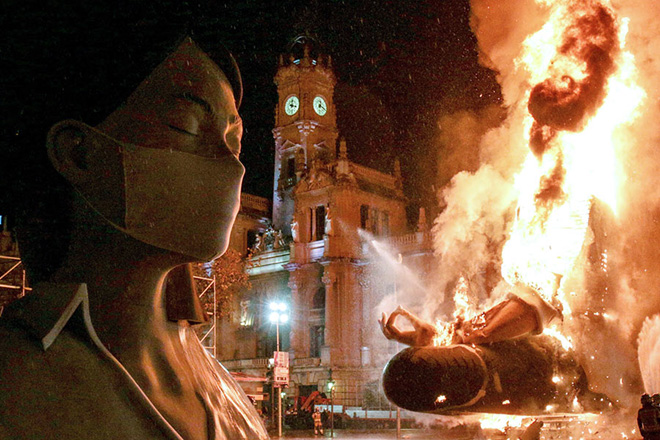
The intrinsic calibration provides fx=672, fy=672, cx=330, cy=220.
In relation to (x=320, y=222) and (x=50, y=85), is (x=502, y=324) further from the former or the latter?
(x=320, y=222)

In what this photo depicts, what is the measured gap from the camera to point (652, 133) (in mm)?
21266

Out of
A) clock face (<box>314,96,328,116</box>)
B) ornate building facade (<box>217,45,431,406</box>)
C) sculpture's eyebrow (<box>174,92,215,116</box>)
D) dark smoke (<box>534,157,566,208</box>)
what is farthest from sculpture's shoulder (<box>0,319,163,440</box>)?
clock face (<box>314,96,328,116</box>)

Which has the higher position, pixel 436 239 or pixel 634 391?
pixel 436 239

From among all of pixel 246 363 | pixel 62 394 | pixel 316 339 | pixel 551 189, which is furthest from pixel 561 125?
pixel 246 363

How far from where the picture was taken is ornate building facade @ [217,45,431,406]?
47.9m

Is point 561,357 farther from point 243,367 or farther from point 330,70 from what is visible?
point 330,70

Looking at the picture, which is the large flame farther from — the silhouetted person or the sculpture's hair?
the sculpture's hair

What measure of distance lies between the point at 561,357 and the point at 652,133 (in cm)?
1335

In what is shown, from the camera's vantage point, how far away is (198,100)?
216cm

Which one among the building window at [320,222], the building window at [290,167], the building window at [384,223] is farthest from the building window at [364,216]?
the building window at [290,167]

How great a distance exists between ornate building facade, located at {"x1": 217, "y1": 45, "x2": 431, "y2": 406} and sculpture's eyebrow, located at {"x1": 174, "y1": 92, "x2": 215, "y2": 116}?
44.5 meters

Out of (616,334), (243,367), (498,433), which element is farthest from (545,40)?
(243,367)

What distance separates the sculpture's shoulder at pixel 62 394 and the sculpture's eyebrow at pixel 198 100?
0.79 meters

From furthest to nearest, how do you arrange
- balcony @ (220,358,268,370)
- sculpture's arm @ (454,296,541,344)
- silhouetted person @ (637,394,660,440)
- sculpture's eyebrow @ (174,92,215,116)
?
balcony @ (220,358,268,370) → silhouetted person @ (637,394,660,440) → sculpture's arm @ (454,296,541,344) → sculpture's eyebrow @ (174,92,215,116)
